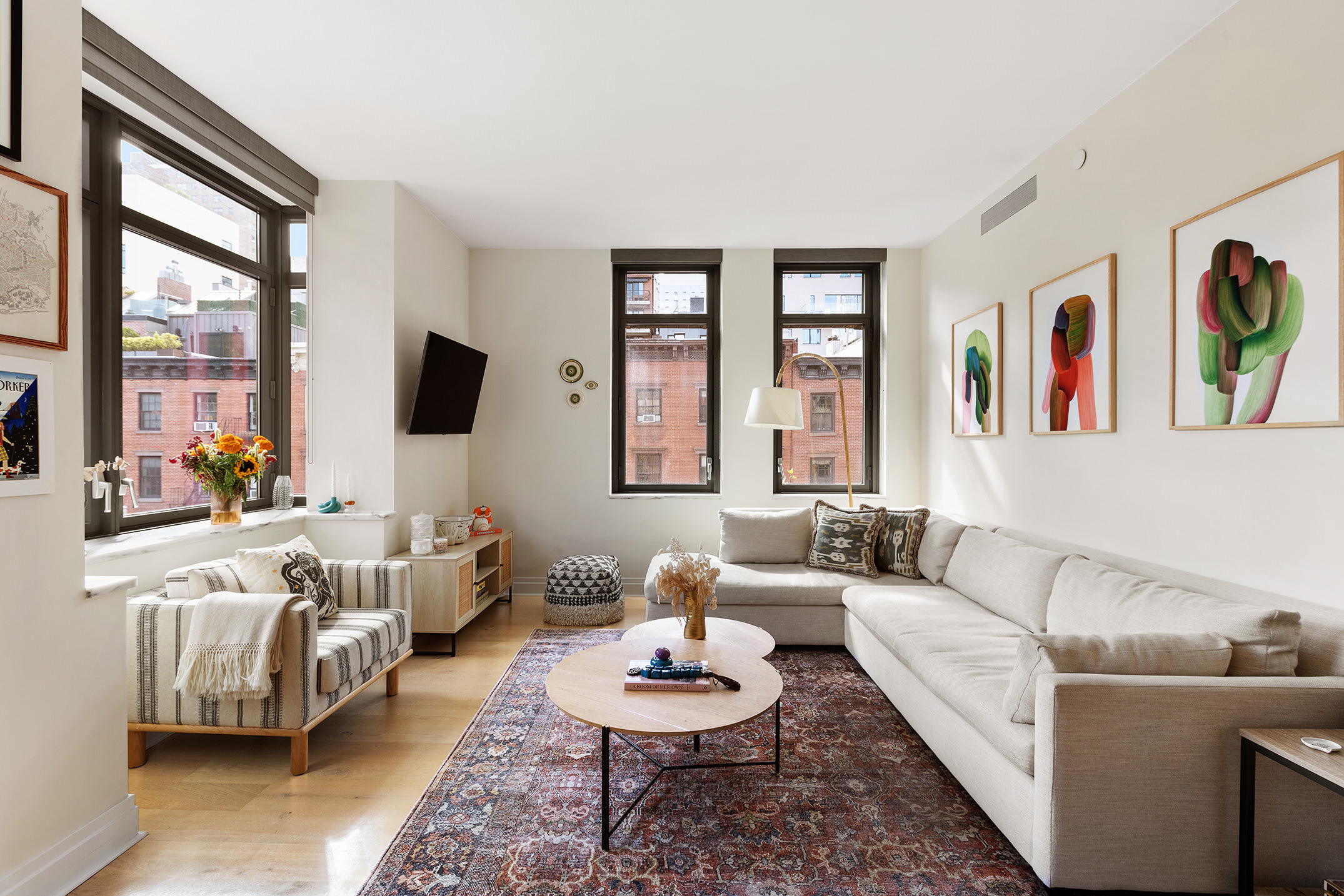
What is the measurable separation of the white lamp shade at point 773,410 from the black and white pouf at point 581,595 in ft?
4.89

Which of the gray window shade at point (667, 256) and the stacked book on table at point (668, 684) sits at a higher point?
the gray window shade at point (667, 256)

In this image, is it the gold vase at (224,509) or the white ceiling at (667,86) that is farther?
the gold vase at (224,509)

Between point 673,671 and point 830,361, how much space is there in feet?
11.9

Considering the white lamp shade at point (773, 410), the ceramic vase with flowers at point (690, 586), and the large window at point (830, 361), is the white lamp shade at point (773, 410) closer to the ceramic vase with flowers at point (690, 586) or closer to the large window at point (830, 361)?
the large window at point (830, 361)

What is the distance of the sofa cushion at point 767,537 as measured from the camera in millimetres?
4371

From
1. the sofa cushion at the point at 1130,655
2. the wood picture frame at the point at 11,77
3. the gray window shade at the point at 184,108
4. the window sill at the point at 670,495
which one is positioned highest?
the gray window shade at the point at 184,108

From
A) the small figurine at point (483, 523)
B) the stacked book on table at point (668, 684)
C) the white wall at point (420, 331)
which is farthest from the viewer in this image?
the small figurine at point (483, 523)

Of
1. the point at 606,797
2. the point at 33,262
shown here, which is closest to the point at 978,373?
the point at 606,797

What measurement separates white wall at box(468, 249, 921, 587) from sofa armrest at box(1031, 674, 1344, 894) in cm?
349

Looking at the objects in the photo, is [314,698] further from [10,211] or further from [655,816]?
[10,211]

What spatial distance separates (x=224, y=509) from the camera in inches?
123

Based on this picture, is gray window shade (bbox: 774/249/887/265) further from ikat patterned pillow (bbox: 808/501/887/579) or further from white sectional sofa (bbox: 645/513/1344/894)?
white sectional sofa (bbox: 645/513/1344/894)

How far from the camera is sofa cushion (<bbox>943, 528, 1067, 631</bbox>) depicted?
288 centimetres

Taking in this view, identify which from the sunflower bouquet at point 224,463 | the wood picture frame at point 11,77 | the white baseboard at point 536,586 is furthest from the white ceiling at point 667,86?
the white baseboard at point 536,586
